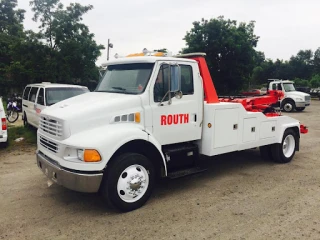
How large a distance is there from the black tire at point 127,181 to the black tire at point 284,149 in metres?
3.74

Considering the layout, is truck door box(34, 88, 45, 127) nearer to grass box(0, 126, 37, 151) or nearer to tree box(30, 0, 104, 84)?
grass box(0, 126, 37, 151)

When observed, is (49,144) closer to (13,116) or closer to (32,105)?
(32,105)

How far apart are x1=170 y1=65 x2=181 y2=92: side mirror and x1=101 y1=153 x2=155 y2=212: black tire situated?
1265 mm

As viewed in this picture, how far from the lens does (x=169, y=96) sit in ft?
15.9

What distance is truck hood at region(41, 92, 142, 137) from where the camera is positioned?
13.9 feet

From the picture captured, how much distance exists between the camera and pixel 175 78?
16.1 ft

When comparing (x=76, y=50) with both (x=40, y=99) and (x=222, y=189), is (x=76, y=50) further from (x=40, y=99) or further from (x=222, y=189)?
(x=222, y=189)

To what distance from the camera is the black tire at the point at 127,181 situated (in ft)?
13.9

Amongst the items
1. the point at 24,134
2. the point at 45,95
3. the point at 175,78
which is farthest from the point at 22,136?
the point at 175,78

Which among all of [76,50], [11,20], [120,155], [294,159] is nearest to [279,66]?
[11,20]

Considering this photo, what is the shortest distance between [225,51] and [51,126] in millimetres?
24799

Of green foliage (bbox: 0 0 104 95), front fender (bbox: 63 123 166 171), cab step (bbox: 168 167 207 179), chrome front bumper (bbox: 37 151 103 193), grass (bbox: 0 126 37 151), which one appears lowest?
grass (bbox: 0 126 37 151)

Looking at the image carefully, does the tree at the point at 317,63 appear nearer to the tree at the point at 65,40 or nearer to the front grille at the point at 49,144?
the tree at the point at 65,40

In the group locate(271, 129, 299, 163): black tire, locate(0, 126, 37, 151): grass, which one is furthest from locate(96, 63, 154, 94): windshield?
locate(0, 126, 37, 151): grass
